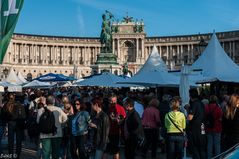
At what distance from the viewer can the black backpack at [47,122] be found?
11.4 metres

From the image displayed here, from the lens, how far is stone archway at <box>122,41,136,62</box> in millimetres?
127812

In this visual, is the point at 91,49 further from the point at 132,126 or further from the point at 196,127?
the point at 132,126

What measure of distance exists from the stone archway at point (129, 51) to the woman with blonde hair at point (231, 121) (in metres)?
115

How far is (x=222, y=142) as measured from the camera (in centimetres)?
1277

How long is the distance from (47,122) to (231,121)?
4.70 metres

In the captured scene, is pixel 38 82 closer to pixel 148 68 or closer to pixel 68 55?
pixel 148 68

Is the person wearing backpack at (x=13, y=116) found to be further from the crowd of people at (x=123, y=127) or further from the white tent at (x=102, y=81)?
the white tent at (x=102, y=81)

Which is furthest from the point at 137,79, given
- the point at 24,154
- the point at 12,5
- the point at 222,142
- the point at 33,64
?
the point at 33,64

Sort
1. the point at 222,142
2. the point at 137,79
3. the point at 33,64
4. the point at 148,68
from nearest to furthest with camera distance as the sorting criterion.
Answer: the point at 222,142, the point at 137,79, the point at 148,68, the point at 33,64

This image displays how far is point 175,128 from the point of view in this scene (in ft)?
38.1

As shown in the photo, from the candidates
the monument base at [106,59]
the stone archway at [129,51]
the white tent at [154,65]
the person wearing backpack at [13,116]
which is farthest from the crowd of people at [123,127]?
the stone archway at [129,51]

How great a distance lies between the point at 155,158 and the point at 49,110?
491cm

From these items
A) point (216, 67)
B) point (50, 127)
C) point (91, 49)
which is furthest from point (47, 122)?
point (91, 49)

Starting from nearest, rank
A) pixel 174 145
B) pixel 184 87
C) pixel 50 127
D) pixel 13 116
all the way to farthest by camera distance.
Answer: pixel 50 127
pixel 174 145
pixel 13 116
pixel 184 87
